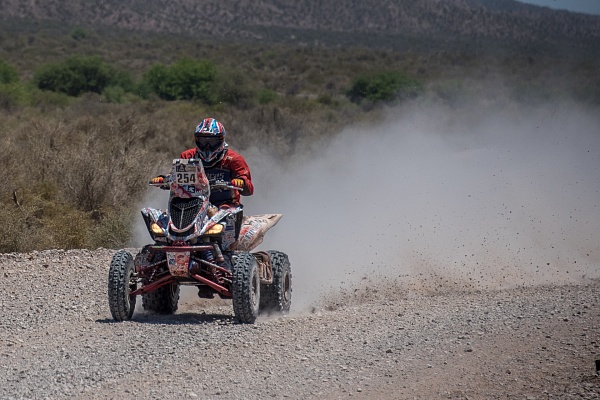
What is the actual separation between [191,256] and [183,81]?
4043cm

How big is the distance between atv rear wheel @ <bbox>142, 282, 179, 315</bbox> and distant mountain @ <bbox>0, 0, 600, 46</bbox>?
24777mm

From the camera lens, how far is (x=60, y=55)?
71.2 metres

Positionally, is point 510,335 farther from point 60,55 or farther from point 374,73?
point 60,55

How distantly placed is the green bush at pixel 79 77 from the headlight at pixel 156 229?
4017 cm

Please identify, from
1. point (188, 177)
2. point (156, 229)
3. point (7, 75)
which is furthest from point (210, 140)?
point (7, 75)

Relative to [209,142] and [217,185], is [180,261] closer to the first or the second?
[217,185]

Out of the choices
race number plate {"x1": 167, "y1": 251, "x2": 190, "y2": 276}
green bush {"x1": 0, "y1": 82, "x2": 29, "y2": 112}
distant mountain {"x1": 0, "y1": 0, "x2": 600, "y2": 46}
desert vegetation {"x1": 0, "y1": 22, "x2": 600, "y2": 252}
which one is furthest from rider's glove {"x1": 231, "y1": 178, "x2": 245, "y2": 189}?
Answer: green bush {"x1": 0, "y1": 82, "x2": 29, "y2": 112}

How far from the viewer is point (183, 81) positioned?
5059 centimetres

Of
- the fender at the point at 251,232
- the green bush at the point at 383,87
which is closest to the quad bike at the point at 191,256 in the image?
the fender at the point at 251,232

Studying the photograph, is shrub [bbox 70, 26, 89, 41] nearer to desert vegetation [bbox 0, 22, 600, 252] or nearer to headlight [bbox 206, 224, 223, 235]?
desert vegetation [bbox 0, 22, 600, 252]

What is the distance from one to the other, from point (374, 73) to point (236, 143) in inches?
749

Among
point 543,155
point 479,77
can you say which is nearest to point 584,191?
point 543,155

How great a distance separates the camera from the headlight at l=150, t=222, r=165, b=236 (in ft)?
36.3

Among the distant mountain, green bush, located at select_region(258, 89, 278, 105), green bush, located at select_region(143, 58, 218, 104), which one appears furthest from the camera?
green bush, located at select_region(143, 58, 218, 104)
